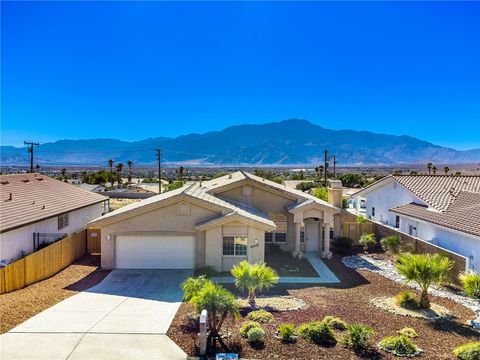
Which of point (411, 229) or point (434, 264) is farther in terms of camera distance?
point (411, 229)

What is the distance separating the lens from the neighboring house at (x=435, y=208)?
1819cm

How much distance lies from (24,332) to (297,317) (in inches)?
326

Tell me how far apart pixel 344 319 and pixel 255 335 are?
141 inches

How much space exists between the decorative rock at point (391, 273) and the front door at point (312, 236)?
6.29 ft

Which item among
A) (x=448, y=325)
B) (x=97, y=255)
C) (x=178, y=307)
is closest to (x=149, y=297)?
(x=178, y=307)

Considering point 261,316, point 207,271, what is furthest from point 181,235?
point 261,316

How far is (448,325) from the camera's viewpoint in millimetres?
11992

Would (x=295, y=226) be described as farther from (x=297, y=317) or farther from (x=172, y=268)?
(x=297, y=317)

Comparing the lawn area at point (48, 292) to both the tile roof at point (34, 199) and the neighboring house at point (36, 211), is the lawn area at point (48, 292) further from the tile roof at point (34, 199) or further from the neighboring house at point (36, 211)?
the tile roof at point (34, 199)

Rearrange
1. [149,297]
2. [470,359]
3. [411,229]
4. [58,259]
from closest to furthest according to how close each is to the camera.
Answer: [470,359], [149,297], [58,259], [411,229]

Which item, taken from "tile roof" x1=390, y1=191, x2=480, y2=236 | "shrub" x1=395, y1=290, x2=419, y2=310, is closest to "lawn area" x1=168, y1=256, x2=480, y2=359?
"shrub" x1=395, y1=290, x2=419, y2=310

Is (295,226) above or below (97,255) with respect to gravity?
above

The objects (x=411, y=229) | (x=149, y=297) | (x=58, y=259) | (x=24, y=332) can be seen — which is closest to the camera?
(x=24, y=332)

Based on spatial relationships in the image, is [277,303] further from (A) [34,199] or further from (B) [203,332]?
(A) [34,199]
